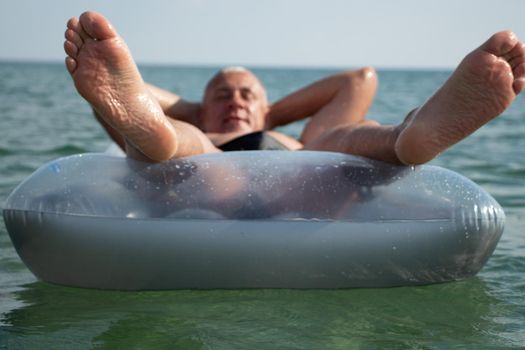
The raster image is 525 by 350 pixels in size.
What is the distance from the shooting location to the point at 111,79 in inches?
80.9

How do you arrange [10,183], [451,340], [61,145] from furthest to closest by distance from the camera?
1. [61,145]
2. [10,183]
3. [451,340]

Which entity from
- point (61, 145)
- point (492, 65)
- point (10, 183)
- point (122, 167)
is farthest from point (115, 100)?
point (61, 145)

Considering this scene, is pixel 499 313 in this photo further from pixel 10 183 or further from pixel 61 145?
pixel 61 145

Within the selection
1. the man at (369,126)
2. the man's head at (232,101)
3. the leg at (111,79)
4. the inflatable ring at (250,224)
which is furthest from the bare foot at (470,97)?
the man's head at (232,101)

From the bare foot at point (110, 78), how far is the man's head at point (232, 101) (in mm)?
1252

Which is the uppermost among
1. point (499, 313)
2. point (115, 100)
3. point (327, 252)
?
point (115, 100)

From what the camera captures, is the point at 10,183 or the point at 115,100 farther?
the point at 10,183

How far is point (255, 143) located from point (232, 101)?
1.81ft

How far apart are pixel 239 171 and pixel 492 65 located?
32.3 inches

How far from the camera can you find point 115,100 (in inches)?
81.0

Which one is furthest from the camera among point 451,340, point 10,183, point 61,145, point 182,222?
point 61,145

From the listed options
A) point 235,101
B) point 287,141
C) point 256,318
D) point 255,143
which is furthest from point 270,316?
point 235,101

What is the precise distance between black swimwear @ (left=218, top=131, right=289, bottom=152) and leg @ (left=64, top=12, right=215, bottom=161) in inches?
30.1

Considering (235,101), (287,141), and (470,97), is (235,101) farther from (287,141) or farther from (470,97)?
(470,97)
